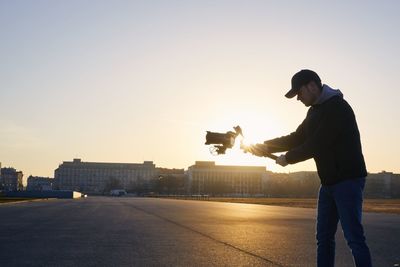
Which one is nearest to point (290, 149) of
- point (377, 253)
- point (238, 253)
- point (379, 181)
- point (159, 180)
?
point (238, 253)

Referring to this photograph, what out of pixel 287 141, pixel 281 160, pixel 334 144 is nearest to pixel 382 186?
pixel 287 141

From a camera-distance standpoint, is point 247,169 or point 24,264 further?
point 247,169

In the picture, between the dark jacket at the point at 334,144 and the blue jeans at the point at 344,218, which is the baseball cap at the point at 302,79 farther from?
the blue jeans at the point at 344,218

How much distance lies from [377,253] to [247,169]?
18178 centimetres

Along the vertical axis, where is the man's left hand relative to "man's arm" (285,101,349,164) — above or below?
below

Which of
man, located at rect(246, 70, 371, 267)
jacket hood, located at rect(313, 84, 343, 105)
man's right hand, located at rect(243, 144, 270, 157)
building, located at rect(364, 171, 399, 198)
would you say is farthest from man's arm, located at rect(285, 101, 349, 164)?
building, located at rect(364, 171, 399, 198)

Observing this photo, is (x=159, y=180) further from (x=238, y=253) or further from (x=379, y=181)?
(x=238, y=253)

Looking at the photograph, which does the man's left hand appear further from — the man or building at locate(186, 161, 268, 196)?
building at locate(186, 161, 268, 196)

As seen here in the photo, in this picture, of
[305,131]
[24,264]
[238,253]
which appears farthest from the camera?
[238,253]

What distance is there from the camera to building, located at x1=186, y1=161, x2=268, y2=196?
179375mm

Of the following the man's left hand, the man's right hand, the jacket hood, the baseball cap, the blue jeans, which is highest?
the baseball cap

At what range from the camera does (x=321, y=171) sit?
4766 mm

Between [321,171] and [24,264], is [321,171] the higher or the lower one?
the higher one

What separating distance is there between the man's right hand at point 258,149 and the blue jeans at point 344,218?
67 centimetres
